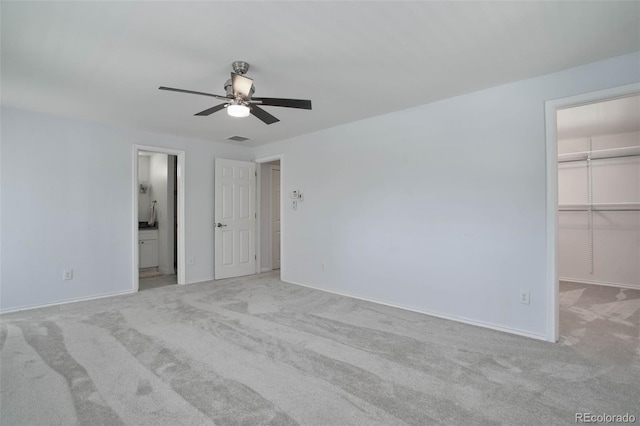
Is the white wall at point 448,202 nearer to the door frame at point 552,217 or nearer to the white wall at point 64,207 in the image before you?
the door frame at point 552,217

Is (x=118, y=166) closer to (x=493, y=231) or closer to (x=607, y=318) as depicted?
(x=493, y=231)

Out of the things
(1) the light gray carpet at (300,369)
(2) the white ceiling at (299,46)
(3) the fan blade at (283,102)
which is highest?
(2) the white ceiling at (299,46)

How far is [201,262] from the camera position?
5273 mm

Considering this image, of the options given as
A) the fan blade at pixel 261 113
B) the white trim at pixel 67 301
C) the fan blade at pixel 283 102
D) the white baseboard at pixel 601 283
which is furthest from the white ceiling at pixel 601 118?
the white trim at pixel 67 301

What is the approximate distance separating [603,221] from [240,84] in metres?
5.86

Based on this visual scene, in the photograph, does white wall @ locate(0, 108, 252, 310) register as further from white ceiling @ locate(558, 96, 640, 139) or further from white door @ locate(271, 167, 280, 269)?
white ceiling @ locate(558, 96, 640, 139)

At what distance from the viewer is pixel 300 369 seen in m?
2.31

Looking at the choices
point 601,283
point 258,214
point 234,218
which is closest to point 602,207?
point 601,283

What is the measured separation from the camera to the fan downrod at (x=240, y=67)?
8.30ft

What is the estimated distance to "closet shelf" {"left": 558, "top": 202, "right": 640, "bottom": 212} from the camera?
4691 mm

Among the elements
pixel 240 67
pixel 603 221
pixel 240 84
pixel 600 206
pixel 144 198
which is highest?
pixel 240 67

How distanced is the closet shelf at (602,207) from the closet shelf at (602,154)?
75 cm

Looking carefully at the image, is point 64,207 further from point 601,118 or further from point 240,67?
point 601,118

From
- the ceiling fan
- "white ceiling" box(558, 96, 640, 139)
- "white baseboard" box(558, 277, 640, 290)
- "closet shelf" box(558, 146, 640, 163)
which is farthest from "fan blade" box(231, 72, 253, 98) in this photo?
"closet shelf" box(558, 146, 640, 163)
